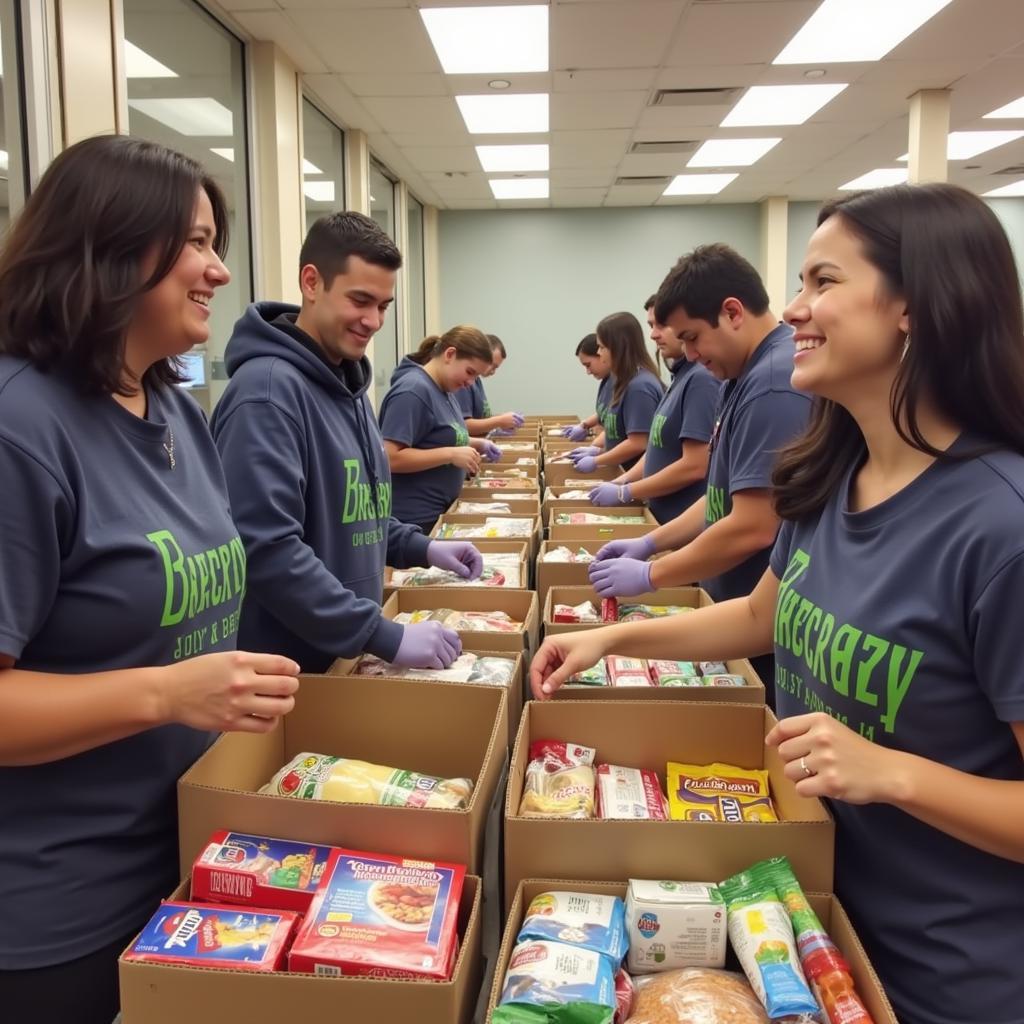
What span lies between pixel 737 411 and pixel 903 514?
90cm

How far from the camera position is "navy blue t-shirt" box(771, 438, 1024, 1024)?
2.85 feet

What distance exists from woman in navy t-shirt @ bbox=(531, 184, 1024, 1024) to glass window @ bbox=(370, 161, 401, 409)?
274 inches

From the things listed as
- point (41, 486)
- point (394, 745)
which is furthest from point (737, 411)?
point (41, 486)

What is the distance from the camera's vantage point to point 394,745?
132cm

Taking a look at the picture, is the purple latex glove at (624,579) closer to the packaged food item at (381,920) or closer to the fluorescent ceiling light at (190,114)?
the packaged food item at (381,920)

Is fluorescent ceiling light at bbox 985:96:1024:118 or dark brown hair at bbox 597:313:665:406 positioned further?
fluorescent ceiling light at bbox 985:96:1024:118

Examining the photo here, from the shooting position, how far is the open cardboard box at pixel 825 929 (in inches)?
31.1

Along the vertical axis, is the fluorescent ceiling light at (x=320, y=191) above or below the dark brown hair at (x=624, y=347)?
above

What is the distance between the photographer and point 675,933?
91 cm

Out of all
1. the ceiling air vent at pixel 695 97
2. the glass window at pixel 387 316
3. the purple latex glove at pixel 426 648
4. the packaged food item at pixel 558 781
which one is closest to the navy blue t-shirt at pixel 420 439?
the purple latex glove at pixel 426 648

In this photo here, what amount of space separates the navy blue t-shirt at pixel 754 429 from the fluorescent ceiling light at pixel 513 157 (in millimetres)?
5684

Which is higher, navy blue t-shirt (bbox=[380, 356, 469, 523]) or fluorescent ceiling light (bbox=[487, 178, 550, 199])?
fluorescent ceiling light (bbox=[487, 178, 550, 199])

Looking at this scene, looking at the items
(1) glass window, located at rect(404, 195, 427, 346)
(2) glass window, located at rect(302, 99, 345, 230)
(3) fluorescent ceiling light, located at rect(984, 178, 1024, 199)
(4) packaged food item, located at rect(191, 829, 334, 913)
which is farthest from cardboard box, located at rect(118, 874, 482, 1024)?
(3) fluorescent ceiling light, located at rect(984, 178, 1024, 199)

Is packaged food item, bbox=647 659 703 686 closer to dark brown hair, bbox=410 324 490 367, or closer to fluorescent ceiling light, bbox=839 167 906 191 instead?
dark brown hair, bbox=410 324 490 367
